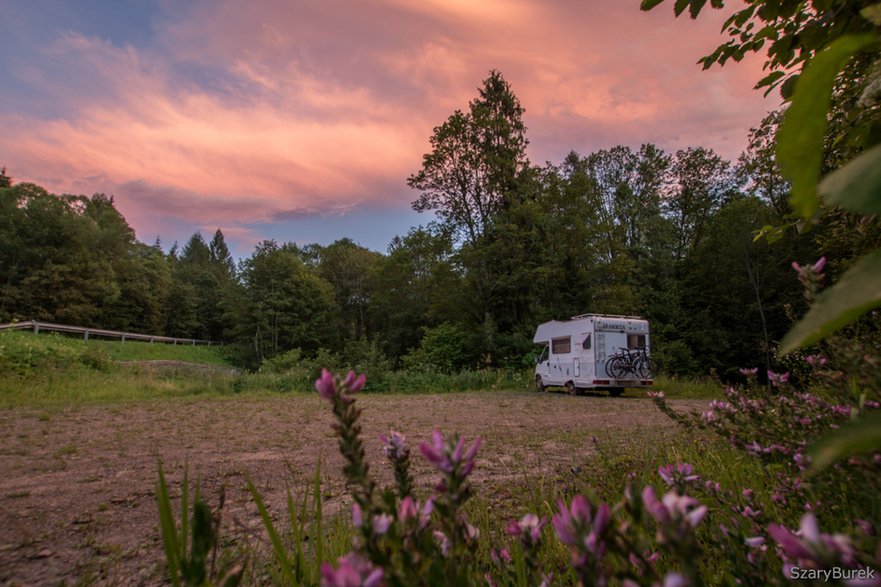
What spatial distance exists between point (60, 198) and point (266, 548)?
51.5 meters

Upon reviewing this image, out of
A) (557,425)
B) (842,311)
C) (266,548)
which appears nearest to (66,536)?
(266,548)

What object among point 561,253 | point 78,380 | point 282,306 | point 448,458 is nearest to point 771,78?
point 448,458

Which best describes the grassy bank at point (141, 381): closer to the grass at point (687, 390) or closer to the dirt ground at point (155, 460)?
the grass at point (687, 390)

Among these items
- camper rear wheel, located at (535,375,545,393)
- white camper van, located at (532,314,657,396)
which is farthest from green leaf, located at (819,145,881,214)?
camper rear wheel, located at (535,375,545,393)

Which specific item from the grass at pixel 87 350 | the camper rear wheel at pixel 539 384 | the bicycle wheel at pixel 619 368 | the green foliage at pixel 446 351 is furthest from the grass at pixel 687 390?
the grass at pixel 87 350

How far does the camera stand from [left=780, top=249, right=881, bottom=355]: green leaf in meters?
0.30

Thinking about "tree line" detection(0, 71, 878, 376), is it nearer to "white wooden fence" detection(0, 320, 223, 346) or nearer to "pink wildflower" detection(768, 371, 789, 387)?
"white wooden fence" detection(0, 320, 223, 346)

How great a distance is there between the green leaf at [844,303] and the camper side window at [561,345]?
16690 mm

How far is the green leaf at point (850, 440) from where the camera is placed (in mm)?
327

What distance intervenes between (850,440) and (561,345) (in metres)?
17.3

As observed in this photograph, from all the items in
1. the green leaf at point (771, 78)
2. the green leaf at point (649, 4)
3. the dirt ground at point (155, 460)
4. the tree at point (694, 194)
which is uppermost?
the tree at point (694, 194)

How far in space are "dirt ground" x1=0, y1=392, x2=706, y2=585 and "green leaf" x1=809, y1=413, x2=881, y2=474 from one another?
3.08 ft

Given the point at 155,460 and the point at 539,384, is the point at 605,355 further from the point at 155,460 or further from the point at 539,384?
the point at 155,460

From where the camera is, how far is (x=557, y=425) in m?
7.45
